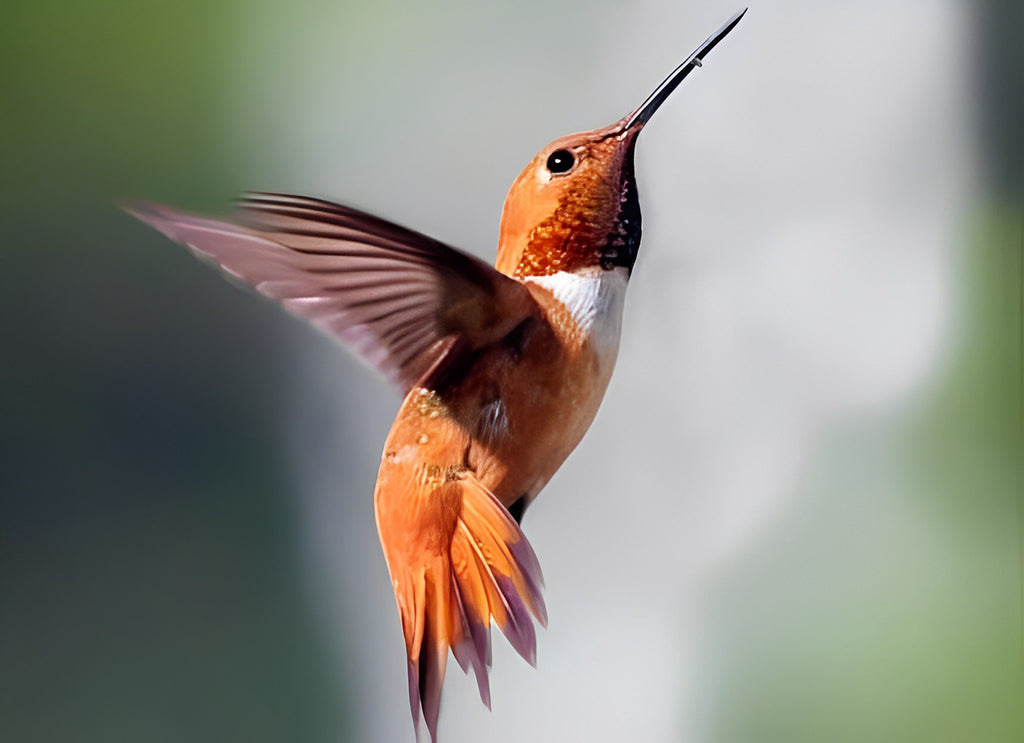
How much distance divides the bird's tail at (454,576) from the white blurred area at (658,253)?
19 mm

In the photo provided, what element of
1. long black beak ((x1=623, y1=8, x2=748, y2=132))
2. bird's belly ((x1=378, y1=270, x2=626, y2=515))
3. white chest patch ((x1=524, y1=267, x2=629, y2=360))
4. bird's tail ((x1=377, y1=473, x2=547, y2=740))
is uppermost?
long black beak ((x1=623, y1=8, x2=748, y2=132))

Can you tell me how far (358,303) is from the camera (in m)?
0.56

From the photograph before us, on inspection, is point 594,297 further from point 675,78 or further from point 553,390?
point 675,78

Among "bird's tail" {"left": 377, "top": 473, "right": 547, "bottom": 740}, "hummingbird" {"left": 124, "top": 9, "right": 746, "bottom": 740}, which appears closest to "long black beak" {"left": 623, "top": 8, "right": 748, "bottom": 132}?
"hummingbird" {"left": 124, "top": 9, "right": 746, "bottom": 740}

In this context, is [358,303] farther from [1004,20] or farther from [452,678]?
[1004,20]

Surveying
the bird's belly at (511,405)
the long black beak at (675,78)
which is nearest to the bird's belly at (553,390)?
the bird's belly at (511,405)

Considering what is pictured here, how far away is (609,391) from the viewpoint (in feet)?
2.25

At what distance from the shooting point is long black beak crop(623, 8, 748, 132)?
2.28ft

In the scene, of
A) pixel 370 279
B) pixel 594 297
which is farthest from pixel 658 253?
pixel 370 279

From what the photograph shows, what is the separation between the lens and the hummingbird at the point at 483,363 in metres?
0.58

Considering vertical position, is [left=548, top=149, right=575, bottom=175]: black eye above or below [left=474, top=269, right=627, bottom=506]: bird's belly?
above

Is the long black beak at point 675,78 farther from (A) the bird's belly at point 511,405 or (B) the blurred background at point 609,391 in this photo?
(A) the bird's belly at point 511,405

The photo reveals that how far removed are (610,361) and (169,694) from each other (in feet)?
1.29

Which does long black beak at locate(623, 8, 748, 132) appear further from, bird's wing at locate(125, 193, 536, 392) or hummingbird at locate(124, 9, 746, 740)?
bird's wing at locate(125, 193, 536, 392)
